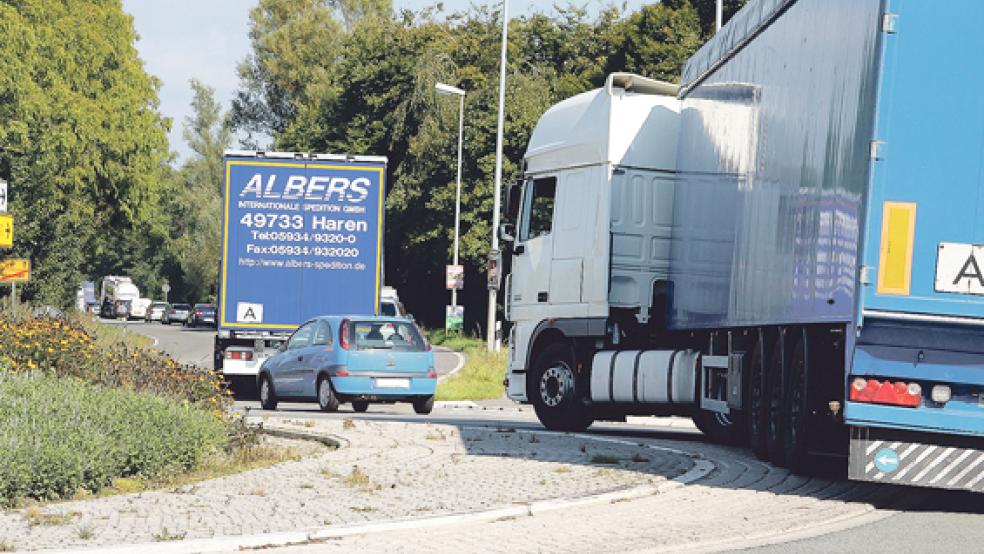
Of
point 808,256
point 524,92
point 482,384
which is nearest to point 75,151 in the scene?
point 524,92

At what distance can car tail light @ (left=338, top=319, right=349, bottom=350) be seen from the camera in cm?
2305

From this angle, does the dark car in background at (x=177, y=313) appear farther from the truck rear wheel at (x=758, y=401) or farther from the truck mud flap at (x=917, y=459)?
the truck mud flap at (x=917, y=459)

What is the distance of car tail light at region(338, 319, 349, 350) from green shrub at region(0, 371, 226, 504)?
912cm

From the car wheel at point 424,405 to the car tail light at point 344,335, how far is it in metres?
1.47

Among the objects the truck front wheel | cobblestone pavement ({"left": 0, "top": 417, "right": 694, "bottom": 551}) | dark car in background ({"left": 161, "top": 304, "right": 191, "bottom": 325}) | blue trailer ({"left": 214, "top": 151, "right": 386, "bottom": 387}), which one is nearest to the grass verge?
blue trailer ({"left": 214, "top": 151, "right": 386, "bottom": 387})

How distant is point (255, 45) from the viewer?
89.0 metres

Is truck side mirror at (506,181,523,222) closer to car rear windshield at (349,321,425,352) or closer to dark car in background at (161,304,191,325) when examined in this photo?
car rear windshield at (349,321,425,352)

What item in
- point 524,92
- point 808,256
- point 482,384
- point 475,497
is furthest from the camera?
point 524,92

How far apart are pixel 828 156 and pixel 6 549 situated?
6392mm

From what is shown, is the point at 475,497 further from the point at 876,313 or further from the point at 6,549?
the point at 6,549

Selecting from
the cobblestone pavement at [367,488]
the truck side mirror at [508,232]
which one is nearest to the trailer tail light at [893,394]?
the cobblestone pavement at [367,488]

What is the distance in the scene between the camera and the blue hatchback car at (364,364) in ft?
75.2

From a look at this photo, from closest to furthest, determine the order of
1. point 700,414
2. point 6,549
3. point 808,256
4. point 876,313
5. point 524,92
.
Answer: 1. point 6,549
2. point 876,313
3. point 808,256
4. point 700,414
5. point 524,92

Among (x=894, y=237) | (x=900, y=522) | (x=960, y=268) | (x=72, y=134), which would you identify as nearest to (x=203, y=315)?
(x=72, y=134)
